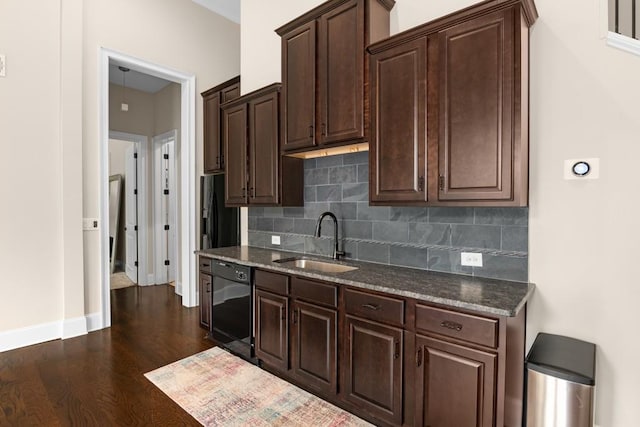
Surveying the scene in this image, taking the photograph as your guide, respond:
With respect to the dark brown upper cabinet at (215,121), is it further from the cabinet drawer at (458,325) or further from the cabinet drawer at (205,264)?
the cabinet drawer at (458,325)

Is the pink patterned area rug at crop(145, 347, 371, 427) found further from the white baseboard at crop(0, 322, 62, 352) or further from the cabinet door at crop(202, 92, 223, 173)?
the cabinet door at crop(202, 92, 223, 173)

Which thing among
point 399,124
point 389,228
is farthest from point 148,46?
point 389,228

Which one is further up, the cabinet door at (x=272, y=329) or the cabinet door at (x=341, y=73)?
the cabinet door at (x=341, y=73)

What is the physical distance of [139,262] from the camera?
18.6 feet

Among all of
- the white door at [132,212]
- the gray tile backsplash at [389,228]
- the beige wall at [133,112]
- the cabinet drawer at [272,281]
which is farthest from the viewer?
the white door at [132,212]

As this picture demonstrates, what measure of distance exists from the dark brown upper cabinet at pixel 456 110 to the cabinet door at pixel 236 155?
5.26ft

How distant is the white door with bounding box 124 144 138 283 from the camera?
18.9 feet

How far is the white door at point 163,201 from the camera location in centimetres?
557

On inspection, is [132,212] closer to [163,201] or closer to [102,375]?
[163,201]

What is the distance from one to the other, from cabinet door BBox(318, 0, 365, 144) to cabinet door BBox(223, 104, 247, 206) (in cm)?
111

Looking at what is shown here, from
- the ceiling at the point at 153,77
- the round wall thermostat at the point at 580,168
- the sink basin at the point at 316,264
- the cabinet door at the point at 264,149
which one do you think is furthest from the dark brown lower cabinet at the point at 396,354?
the ceiling at the point at 153,77

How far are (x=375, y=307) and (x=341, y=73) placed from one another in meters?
1.69

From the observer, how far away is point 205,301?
3480 millimetres

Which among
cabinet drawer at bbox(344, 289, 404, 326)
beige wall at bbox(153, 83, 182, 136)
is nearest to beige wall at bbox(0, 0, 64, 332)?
beige wall at bbox(153, 83, 182, 136)
